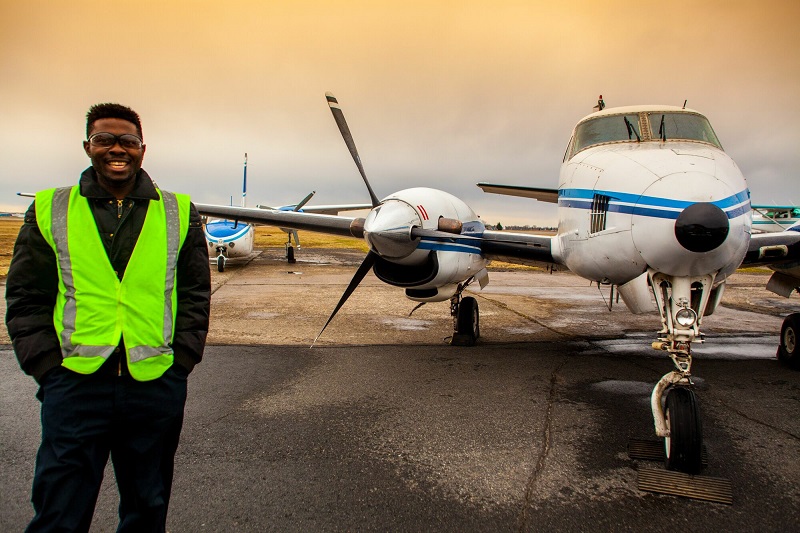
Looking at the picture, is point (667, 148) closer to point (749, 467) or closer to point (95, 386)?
point (749, 467)

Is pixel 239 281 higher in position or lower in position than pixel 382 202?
lower

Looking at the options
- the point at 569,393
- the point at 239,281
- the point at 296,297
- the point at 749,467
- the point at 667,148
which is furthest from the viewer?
the point at 239,281

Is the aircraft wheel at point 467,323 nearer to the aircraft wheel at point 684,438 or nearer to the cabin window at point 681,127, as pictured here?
the cabin window at point 681,127

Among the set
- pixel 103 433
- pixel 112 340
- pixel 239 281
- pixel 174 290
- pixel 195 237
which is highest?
pixel 195 237

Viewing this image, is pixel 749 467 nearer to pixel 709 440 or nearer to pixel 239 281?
pixel 709 440

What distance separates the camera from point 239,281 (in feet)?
50.0

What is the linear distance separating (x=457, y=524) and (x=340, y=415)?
1.83 meters

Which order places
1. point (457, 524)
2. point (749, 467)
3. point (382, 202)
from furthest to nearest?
1. point (382, 202)
2. point (749, 467)
3. point (457, 524)

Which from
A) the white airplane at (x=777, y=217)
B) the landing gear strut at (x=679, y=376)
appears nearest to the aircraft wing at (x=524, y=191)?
the landing gear strut at (x=679, y=376)

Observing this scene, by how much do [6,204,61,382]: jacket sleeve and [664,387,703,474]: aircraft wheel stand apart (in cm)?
360

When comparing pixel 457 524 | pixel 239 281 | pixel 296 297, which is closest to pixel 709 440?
pixel 457 524

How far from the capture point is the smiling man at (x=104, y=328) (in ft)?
6.08

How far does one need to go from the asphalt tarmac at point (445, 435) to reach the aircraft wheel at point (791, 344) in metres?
0.21

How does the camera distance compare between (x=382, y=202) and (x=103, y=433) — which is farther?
(x=382, y=202)
